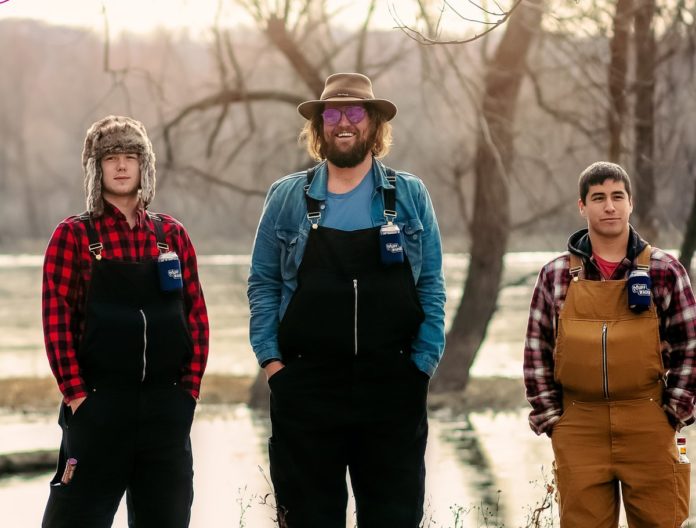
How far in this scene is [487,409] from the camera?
12312mm

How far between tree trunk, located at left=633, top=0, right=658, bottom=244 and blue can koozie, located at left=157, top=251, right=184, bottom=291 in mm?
5675

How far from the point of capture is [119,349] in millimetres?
3408

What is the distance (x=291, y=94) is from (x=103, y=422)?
29.9ft

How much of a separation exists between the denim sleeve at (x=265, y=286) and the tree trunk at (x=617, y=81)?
5.89 m

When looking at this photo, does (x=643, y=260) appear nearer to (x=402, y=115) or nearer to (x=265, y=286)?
(x=265, y=286)

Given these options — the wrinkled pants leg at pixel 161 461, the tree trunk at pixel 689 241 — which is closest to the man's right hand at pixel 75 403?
the wrinkled pants leg at pixel 161 461

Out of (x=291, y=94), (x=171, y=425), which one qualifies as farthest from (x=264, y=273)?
(x=291, y=94)

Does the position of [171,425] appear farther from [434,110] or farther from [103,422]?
[434,110]

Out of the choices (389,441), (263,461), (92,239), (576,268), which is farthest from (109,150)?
(263,461)

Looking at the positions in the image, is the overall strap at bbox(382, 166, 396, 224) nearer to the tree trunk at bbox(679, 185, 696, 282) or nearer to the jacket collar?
the jacket collar

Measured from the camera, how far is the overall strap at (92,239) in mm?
3432

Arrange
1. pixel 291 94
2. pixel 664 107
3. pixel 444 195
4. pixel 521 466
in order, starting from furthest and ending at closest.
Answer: pixel 444 195
pixel 291 94
pixel 664 107
pixel 521 466

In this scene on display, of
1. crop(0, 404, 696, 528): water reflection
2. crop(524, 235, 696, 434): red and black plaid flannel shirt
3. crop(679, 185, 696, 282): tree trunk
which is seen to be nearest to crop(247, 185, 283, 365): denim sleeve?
crop(524, 235, 696, 434): red and black plaid flannel shirt

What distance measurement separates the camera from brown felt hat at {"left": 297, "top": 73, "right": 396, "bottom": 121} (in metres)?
3.64
